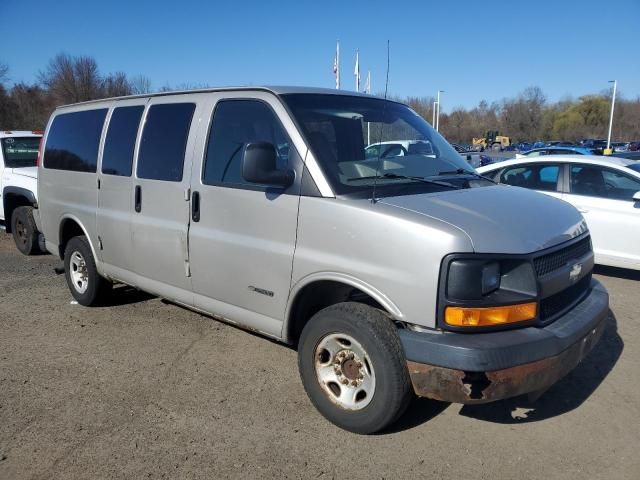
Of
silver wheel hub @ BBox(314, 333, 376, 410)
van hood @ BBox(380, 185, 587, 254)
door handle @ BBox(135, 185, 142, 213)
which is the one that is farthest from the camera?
door handle @ BBox(135, 185, 142, 213)

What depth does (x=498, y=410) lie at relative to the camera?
358 cm

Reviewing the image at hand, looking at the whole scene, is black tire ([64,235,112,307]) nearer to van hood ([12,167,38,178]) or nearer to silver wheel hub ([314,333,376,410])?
silver wheel hub ([314,333,376,410])

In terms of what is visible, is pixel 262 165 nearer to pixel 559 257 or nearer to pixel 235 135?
pixel 235 135

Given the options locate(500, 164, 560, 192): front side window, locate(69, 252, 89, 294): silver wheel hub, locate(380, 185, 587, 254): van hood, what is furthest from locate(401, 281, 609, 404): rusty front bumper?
locate(500, 164, 560, 192): front side window

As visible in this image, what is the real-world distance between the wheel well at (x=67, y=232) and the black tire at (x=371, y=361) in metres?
3.53

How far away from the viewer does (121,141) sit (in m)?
4.82

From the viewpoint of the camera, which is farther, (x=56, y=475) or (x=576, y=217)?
(x=576, y=217)

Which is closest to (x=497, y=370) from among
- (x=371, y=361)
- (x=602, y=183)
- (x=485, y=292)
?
(x=485, y=292)

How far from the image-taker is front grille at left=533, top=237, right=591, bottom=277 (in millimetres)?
2926

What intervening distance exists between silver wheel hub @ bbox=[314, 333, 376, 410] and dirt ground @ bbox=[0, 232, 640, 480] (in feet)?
0.77

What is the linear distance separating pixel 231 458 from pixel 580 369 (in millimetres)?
2835

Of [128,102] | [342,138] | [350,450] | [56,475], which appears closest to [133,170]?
[128,102]

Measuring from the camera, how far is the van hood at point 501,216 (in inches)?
111

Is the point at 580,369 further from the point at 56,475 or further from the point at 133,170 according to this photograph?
the point at 133,170
